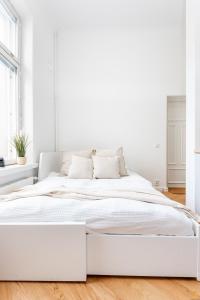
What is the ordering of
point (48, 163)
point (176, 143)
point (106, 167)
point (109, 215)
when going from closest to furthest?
point (109, 215)
point (106, 167)
point (48, 163)
point (176, 143)

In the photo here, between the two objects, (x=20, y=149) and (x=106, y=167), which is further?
(x=106, y=167)

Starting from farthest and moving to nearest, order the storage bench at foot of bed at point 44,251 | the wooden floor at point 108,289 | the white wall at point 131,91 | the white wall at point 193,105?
1. the white wall at point 131,91
2. the white wall at point 193,105
3. the storage bench at foot of bed at point 44,251
4. the wooden floor at point 108,289

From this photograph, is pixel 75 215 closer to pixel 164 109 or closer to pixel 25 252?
pixel 25 252

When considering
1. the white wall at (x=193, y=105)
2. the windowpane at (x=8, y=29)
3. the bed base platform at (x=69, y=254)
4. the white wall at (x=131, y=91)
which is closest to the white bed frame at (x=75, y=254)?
the bed base platform at (x=69, y=254)

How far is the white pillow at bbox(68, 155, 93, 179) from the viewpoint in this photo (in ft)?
11.1

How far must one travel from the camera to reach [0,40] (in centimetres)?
301

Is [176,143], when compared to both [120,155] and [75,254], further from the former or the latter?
[75,254]

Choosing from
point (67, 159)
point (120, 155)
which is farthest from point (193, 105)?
point (67, 159)

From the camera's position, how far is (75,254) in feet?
5.12

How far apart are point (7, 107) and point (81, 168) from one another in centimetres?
125

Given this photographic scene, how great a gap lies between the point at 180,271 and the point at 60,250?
2.48 feet

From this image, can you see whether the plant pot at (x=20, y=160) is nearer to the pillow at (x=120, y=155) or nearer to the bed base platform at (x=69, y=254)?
the pillow at (x=120, y=155)

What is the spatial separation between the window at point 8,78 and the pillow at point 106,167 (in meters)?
1.12

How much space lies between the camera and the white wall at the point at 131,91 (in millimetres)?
4445
